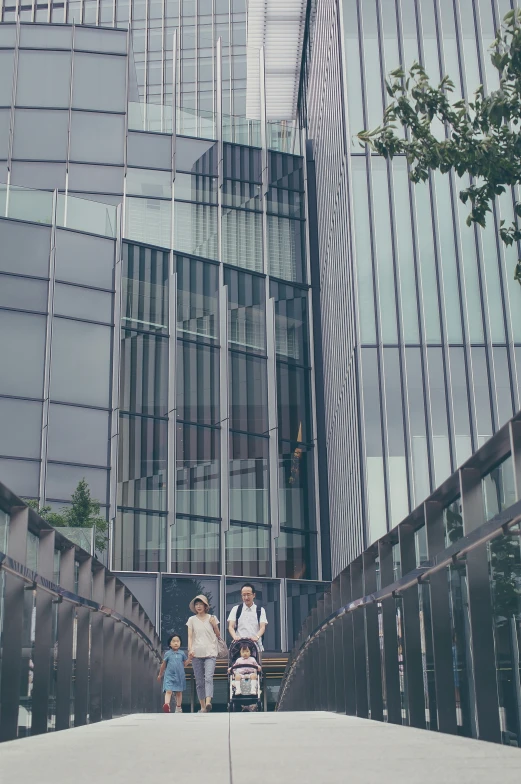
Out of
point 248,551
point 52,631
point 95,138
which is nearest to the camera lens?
point 52,631

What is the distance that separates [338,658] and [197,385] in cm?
2519

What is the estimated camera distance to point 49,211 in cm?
3394

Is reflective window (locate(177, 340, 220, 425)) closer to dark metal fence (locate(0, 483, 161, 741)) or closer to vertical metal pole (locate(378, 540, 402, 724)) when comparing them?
dark metal fence (locate(0, 483, 161, 741))

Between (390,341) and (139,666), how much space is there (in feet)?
53.1

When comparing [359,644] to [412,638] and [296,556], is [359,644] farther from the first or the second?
[296,556]

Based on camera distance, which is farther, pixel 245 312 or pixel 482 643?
pixel 245 312

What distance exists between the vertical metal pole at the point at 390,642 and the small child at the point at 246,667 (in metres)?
4.50

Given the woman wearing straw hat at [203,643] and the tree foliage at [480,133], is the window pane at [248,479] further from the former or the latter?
the tree foliage at [480,133]

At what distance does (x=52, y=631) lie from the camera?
7.48 metres

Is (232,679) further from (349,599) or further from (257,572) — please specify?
(257,572)

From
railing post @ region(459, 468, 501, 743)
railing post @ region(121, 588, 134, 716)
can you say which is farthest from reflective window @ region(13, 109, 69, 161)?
railing post @ region(459, 468, 501, 743)

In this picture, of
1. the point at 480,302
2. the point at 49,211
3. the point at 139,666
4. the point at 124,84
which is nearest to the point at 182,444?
the point at 49,211

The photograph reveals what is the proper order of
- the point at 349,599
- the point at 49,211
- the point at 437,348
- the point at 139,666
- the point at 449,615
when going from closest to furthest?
the point at 449,615 → the point at 349,599 → the point at 139,666 → the point at 437,348 → the point at 49,211

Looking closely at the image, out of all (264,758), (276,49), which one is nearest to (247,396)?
(276,49)
